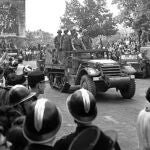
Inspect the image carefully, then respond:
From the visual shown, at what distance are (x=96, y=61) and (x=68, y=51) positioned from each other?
1.57 meters

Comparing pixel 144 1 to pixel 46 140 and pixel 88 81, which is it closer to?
pixel 88 81

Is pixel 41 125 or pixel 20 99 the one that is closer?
pixel 41 125

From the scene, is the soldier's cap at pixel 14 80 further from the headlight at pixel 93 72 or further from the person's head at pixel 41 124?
the headlight at pixel 93 72

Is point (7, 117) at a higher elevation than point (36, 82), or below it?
below

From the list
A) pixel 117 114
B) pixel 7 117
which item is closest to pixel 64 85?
pixel 117 114

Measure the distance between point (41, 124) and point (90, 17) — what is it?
47394mm

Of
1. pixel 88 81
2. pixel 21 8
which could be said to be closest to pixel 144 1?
pixel 21 8

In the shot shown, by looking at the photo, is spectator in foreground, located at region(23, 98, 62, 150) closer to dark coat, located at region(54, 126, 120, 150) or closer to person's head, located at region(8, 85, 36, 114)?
dark coat, located at region(54, 126, 120, 150)

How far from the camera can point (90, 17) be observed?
49.2 meters

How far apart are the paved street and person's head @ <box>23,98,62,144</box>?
12.2 ft

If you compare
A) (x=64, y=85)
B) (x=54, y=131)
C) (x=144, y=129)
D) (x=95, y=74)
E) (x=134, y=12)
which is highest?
(x=134, y=12)

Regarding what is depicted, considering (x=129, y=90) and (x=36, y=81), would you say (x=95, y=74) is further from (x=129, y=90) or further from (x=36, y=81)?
(x=36, y=81)

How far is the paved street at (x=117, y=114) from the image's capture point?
6821mm

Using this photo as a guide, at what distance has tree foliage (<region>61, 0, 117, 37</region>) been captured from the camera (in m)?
48.8
